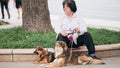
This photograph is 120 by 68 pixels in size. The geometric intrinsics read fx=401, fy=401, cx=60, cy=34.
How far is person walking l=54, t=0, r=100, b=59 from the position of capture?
8.12 meters

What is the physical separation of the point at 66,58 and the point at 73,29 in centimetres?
65

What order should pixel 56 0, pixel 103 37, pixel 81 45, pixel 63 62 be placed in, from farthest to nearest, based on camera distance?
pixel 56 0, pixel 103 37, pixel 81 45, pixel 63 62

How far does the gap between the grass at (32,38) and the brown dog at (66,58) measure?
100cm

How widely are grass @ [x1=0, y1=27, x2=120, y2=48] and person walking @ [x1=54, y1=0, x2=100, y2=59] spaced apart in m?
0.78

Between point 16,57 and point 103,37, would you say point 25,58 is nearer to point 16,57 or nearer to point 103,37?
point 16,57

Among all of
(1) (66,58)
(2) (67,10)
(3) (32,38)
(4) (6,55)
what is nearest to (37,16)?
(3) (32,38)

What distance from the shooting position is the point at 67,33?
8141 millimetres

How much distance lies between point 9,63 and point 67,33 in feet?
4.35

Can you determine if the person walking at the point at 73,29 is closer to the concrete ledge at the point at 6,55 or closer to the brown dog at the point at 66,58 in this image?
the brown dog at the point at 66,58

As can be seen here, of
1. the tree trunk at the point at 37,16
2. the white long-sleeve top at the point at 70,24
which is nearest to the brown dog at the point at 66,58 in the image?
the white long-sleeve top at the point at 70,24

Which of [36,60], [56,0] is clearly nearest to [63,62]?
[36,60]

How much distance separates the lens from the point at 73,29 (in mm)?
8180

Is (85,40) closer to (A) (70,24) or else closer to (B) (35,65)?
(A) (70,24)

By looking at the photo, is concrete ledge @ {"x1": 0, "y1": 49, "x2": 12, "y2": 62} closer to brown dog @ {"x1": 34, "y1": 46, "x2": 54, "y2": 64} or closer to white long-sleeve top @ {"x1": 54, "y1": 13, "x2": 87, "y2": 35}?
brown dog @ {"x1": 34, "y1": 46, "x2": 54, "y2": 64}
